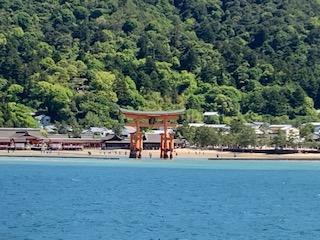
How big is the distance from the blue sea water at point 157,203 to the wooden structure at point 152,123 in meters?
8.87

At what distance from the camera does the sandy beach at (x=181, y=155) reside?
231 ft

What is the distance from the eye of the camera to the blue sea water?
26344mm

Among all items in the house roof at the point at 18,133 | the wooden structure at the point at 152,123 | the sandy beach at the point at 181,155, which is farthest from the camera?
the house roof at the point at 18,133

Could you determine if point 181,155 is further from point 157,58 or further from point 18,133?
point 157,58

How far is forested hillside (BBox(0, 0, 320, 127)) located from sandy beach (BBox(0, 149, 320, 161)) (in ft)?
26.5

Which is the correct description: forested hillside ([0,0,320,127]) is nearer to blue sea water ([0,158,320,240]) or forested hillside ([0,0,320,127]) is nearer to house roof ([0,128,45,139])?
house roof ([0,128,45,139])

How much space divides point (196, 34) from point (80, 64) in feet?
69.9

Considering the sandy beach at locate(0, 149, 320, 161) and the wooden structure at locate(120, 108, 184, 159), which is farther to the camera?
the sandy beach at locate(0, 149, 320, 161)

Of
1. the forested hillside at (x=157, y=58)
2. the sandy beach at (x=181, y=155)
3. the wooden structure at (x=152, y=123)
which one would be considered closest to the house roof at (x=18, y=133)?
the sandy beach at (x=181, y=155)

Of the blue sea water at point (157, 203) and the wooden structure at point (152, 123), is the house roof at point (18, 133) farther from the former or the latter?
the blue sea water at point (157, 203)

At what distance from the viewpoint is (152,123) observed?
67.1 m

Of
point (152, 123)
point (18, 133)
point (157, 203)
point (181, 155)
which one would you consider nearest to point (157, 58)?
point (18, 133)

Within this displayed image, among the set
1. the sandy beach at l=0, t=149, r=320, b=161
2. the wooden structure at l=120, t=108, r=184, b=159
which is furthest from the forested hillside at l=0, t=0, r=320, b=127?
the wooden structure at l=120, t=108, r=184, b=159

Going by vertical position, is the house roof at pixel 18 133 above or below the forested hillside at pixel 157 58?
below
